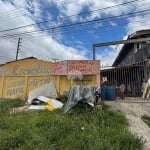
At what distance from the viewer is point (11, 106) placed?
12.8 m

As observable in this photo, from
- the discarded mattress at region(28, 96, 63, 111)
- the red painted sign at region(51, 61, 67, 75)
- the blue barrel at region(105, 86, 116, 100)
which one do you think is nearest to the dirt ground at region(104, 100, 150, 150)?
the blue barrel at region(105, 86, 116, 100)

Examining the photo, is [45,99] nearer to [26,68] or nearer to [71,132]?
[26,68]

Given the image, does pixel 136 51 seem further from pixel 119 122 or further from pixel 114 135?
pixel 114 135

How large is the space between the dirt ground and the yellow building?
2.77 meters

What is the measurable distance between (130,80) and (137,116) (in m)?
6.44

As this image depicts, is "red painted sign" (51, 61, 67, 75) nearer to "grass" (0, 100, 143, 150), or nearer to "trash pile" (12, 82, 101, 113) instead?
"trash pile" (12, 82, 101, 113)

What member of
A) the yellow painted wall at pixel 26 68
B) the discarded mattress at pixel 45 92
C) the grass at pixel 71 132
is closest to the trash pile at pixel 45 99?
the discarded mattress at pixel 45 92

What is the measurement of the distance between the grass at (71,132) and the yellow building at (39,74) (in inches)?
177

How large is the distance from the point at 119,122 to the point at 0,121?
4165 mm

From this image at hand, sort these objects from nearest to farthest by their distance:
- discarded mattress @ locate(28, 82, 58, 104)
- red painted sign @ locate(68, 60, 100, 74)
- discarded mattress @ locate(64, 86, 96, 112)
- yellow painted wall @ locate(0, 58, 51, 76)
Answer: discarded mattress @ locate(64, 86, 96, 112)
discarded mattress @ locate(28, 82, 58, 104)
red painted sign @ locate(68, 60, 100, 74)
yellow painted wall @ locate(0, 58, 51, 76)

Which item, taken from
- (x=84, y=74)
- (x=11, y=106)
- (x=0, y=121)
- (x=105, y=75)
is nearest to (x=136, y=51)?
(x=105, y=75)

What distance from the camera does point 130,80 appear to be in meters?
16.4

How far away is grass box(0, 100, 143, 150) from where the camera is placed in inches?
266

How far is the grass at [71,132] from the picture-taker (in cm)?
675
